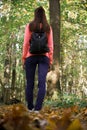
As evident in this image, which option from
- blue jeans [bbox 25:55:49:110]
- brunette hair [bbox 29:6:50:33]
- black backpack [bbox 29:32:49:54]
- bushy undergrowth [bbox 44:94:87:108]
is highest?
brunette hair [bbox 29:6:50:33]

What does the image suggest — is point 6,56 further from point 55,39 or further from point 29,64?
point 29,64

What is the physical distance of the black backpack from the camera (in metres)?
6.72

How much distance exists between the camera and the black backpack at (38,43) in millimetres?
6724

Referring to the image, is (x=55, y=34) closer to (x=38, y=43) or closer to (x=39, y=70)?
(x=38, y=43)

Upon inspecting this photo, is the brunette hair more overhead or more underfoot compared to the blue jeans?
more overhead

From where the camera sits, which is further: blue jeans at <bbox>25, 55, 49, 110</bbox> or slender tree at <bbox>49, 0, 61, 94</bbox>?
slender tree at <bbox>49, 0, 61, 94</bbox>

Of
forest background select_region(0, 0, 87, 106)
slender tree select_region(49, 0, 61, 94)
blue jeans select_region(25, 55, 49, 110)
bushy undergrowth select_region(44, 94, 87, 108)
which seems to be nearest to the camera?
blue jeans select_region(25, 55, 49, 110)

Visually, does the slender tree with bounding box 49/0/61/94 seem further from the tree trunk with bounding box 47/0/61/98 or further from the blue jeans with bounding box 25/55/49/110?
the blue jeans with bounding box 25/55/49/110

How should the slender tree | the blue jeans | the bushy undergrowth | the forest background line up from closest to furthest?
the blue jeans → the bushy undergrowth → the forest background → the slender tree

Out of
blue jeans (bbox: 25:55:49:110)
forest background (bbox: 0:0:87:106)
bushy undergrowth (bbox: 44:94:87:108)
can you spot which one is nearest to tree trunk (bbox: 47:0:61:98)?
forest background (bbox: 0:0:87:106)

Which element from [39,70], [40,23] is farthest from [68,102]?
[40,23]

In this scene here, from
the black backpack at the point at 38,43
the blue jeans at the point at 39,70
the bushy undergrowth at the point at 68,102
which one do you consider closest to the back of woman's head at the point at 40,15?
the black backpack at the point at 38,43

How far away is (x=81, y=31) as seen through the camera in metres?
24.2

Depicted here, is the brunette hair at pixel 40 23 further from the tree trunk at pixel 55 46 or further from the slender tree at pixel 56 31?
the slender tree at pixel 56 31
